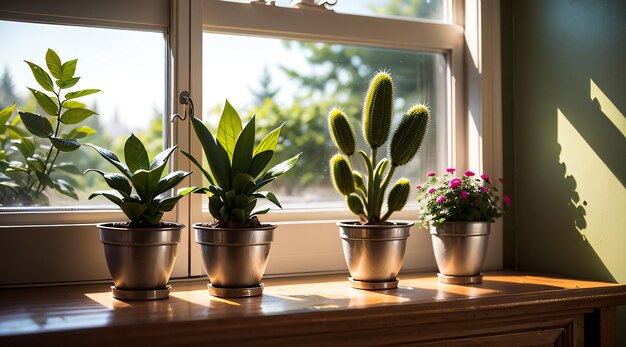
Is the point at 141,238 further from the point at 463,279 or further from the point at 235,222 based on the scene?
the point at 463,279

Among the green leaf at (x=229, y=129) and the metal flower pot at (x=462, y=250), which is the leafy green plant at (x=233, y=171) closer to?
the green leaf at (x=229, y=129)

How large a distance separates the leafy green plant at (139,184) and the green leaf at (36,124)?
0.16 meters

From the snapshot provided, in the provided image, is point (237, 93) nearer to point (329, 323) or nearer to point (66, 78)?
point (66, 78)

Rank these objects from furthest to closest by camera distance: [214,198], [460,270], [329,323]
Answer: [460,270]
[214,198]
[329,323]

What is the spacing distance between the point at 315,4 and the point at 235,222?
0.70 metres

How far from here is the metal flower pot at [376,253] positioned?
1.50m

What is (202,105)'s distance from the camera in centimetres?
161

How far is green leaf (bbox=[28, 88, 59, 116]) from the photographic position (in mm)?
1461

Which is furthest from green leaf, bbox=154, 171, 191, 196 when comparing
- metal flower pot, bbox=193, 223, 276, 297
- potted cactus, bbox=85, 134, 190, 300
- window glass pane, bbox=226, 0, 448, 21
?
window glass pane, bbox=226, 0, 448, 21

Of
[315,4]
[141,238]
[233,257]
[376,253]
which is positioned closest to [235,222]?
[233,257]

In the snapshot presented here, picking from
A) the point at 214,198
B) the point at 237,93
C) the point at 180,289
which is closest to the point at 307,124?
the point at 237,93

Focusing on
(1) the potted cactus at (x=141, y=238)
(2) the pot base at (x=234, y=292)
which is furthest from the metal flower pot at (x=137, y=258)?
(2) the pot base at (x=234, y=292)

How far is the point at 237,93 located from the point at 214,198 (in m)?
0.41

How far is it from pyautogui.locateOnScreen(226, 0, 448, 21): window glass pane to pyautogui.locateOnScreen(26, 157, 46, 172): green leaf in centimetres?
73
